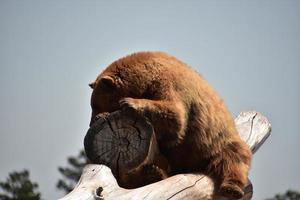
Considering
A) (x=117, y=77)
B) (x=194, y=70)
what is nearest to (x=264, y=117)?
(x=194, y=70)

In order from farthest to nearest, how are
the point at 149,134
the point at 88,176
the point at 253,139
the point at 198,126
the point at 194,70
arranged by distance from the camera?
the point at 253,139 → the point at 194,70 → the point at 198,126 → the point at 149,134 → the point at 88,176

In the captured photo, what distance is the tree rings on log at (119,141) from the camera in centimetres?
675

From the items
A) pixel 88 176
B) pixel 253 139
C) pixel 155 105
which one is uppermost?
pixel 155 105

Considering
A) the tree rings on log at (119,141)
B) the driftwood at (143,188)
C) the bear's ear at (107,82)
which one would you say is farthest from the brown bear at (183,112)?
the tree rings on log at (119,141)

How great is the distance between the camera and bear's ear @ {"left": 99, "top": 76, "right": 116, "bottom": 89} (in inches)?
303

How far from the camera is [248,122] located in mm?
10016

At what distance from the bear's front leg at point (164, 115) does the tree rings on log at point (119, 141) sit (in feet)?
0.44

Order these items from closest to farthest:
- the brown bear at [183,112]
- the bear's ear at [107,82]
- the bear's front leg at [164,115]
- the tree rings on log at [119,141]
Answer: the tree rings on log at [119,141], the bear's front leg at [164,115], the brown bear at [183,112], the bear's ear at [107,82]

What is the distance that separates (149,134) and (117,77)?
1.34 meters

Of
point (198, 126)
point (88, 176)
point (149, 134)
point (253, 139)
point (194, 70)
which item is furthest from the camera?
point (253, 139)

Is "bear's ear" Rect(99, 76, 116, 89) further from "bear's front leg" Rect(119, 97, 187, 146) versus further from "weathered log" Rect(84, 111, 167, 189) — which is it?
"weathered log" Rect(84, 111, 167, 189)

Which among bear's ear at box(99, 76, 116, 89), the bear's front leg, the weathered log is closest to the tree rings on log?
the weathered log

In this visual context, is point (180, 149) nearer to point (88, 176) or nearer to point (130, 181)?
point (130, 181)

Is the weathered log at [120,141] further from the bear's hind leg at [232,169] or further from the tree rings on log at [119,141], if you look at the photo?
the bear's hind leg at [232,169]
